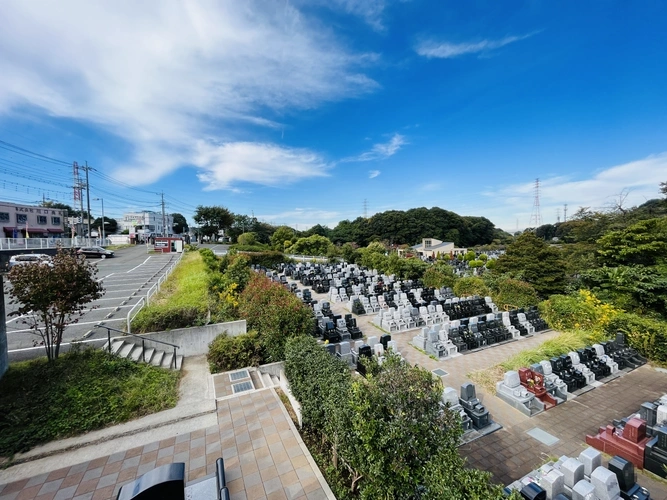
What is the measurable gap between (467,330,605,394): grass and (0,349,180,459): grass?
9191 mm

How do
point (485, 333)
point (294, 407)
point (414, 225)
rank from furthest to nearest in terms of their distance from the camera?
point (414, 225), point (485, 333), point (294, 407)

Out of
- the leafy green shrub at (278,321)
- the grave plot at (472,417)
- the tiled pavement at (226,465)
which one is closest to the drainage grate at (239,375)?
the leafy green shrub at (278,321)

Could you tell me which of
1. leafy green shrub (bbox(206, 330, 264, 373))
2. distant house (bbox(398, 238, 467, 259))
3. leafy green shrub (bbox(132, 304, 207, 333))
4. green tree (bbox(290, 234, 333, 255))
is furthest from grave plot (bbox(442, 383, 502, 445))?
distant house (bbox(398, 238, 467, 259))

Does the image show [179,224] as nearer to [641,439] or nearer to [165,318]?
[165,318]

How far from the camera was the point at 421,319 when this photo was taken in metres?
14.4

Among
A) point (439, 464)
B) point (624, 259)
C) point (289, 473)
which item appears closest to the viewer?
point (439, 464)

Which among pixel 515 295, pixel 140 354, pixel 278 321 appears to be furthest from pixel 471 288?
pixel 140 354

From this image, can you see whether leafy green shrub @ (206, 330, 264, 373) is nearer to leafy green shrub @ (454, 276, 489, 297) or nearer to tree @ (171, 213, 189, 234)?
leafy green shrub @ (454, 276, 489, 297)

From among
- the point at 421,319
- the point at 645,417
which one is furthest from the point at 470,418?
the point at 421,319

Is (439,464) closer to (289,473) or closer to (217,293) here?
(289,473)

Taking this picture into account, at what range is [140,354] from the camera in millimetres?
8484

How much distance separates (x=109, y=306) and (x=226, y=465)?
1057 centimetres

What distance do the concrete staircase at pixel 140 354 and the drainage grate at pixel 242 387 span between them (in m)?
2.30

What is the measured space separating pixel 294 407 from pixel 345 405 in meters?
3.14
